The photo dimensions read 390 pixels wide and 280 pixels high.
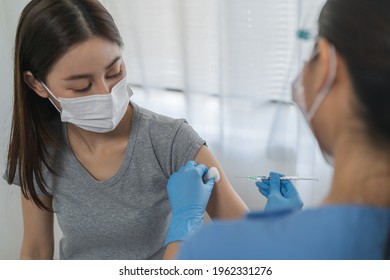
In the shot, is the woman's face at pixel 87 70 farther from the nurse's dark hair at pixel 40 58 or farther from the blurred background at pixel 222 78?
the blurred background at pixel 222 78

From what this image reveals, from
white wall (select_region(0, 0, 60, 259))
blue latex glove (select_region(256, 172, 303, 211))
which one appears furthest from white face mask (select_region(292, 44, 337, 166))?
white wall (select_region(0, 0, 60, 259))

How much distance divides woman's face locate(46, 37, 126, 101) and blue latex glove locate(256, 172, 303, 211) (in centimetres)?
45

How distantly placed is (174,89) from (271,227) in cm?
108

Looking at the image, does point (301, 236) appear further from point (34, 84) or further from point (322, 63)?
point (34, 84)

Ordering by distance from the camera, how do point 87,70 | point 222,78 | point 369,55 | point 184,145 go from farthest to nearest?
1. point 222,78
2. point 184,145
3. point 87,70
4. point 369,55

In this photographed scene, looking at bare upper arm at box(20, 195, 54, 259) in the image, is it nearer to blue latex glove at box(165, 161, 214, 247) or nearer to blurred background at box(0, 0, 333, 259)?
blurred background at box(0, 0, 333, 259)

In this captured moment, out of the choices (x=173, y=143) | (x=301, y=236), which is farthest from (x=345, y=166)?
(x=173, y=143)

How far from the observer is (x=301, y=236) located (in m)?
0.55

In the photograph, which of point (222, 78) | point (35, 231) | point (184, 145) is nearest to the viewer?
point (184, 145)

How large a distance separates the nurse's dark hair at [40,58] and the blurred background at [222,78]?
0.40m

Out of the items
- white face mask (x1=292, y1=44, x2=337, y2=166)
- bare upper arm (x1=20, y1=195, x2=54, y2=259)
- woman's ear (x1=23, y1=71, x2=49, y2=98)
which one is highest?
white face mask (x1=292, y1=44, x2=337, y2=166)

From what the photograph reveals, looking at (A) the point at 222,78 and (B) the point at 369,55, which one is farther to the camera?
(A) the point at 222,78

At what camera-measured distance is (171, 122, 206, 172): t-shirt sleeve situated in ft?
3.61

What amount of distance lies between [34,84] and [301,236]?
0.77 m
